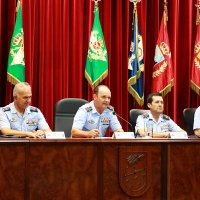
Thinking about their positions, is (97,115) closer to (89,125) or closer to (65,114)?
(89,125)

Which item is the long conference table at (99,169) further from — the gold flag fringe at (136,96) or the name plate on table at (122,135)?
the gold flag fringe at (136,96)

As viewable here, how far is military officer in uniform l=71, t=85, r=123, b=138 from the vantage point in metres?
4.20

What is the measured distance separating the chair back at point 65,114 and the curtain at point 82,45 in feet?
3.21

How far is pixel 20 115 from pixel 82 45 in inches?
74.4

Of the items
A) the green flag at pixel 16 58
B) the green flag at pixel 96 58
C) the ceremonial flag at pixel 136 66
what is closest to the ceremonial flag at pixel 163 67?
the ceremonial flag at pixel 136 66

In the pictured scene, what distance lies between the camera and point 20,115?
413 cm

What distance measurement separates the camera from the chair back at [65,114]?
14.8 feet

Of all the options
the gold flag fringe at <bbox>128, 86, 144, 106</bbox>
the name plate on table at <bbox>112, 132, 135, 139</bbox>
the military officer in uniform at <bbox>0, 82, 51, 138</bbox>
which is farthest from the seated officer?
the gold flag fringe at <bbox>128, 86, 144, 106</bbox>

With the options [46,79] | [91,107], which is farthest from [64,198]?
[46,79]

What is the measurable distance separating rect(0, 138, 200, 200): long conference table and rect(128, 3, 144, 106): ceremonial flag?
8.30 feet

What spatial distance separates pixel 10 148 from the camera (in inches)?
114

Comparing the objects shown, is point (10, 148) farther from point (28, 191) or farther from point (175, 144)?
point (175, 144)

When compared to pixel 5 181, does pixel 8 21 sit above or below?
above

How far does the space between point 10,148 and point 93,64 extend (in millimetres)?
2835
